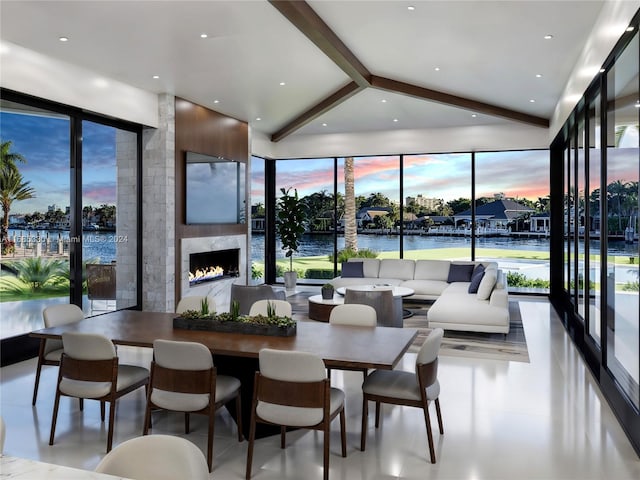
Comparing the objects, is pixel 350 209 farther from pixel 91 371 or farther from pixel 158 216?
pixel 91 371

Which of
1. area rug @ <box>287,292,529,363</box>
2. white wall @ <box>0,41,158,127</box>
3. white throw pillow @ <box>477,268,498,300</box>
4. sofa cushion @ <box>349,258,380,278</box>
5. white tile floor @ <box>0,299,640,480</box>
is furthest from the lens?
sofa cushion @ <box>349,258,380,278</box>

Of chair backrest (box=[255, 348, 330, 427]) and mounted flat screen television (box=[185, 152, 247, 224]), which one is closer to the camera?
chair backrest (box=[255, 348, 330, 427])

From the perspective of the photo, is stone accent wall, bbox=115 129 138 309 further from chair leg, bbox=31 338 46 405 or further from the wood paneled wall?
chair leg, bbox=31 338 46 405

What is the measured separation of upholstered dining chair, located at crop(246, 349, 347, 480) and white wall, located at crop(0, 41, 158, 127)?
4.36 m

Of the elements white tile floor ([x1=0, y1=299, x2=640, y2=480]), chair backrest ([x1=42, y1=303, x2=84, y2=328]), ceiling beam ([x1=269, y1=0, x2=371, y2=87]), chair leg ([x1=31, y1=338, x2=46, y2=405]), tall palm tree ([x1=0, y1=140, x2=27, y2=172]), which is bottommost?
white tile floor ([x1=0, y1=299, x2=640, y2=480])

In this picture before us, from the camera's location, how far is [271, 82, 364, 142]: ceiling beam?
27.5 feet

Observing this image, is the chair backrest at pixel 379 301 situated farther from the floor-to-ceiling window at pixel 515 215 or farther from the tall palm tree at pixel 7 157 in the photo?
the floor-to-ceiling window at pixel 515 215

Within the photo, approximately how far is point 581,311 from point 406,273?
13.5 feet

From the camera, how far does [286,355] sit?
2.99 metres

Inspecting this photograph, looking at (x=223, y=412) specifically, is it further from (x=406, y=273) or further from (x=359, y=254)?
(x=359, y=254)

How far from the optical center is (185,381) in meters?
3.30

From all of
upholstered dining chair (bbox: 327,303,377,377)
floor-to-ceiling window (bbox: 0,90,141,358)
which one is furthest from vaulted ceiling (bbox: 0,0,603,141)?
upholstered dining chair (bbox: 327,303,377,377)

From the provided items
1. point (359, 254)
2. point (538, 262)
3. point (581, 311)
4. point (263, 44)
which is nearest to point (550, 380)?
point (581, 311)

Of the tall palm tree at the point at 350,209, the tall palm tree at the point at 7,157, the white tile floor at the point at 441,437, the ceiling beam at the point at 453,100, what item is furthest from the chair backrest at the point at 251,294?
the tall palm tree at the point at 350,209
